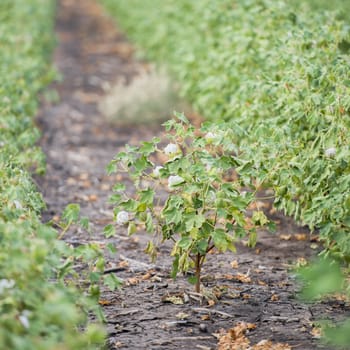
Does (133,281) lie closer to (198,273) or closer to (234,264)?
(198,273)

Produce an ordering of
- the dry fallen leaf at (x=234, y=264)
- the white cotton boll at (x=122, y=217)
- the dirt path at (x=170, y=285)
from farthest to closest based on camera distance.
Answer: the dry fallen leaf at (x=234, y=264) → the white cotton boll at (x=122, y=217) → the dirt path at (x=170, y=285)

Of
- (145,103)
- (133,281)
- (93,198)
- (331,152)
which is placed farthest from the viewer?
(145,103)

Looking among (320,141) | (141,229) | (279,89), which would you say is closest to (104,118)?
(141,229)

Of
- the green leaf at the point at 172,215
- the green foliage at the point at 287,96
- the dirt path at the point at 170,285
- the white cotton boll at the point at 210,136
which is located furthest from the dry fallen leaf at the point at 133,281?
the white cotton boll at the point at 210,136

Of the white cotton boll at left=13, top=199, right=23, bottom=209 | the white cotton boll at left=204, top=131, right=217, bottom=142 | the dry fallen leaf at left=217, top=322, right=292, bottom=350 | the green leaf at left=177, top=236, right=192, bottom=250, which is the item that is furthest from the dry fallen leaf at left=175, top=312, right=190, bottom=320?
the white cotton boll at left=13, top=199, right=23, bottom=209

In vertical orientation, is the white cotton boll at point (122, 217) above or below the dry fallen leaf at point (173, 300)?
above

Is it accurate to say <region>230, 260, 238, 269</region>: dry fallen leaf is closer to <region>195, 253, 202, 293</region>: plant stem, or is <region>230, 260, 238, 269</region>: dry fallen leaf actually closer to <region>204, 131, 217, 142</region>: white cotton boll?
<region>195, 253, 202, 293</region>: plant stem

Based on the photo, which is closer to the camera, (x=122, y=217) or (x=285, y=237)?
(x=122, y=217)

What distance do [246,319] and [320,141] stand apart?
3.42ft

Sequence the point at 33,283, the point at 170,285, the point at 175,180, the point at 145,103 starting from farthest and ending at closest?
the point at 145,103, the point at 170,285, the point at 175,180, the point at 33,283

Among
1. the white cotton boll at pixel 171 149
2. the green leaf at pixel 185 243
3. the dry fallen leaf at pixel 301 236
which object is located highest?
the white cotton boll at pixel 171 149

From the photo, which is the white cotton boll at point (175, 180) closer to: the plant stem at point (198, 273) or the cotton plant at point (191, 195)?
the cotton plant at point (191, 195)

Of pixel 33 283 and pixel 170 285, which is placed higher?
pixel 33 283

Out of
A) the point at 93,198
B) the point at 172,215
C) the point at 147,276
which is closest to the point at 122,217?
the point at 172,215
